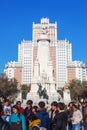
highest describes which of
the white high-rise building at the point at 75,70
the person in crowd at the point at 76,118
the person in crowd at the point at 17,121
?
the white high-rise building at the point at 75,70

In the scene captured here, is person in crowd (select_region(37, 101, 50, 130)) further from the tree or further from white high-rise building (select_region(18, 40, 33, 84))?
white high-rise building (select_region(18, 40, 33, 84))

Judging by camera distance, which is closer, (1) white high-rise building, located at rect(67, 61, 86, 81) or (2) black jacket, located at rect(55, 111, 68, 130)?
(2) black jacket, located at rect(55, 111, 68, 130)

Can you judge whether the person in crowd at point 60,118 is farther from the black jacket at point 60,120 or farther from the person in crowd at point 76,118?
the person in crowd at point 76,118

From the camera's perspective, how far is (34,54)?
533ft

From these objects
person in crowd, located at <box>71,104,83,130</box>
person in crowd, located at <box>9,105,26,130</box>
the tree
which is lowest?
person in crowd, located at <box>9,105,26,130</box>

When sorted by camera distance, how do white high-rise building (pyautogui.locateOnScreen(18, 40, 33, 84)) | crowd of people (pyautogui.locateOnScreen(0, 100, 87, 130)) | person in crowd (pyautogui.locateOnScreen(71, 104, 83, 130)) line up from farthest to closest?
white high-rise building (pyautogui.locateOnScreen(18, 40, 33, 84)) → person in crowd (pyautogui.locateOnScreen(71, 104, 83, 130)) → crowd of people (pyautogui.locateOnScreen(0, 100, 87, 130))

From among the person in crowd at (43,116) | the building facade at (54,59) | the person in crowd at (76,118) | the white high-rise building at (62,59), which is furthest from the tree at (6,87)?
the person in crowd at (43,116)

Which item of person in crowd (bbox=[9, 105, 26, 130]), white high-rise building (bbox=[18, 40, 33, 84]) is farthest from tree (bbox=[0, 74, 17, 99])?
person in crowd (bbox=[9, 105, 26, 130])

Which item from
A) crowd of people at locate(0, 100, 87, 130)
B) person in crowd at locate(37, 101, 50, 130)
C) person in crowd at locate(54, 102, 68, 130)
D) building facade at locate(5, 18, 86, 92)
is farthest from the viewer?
building facade at locate(5, 18, 86, 92)

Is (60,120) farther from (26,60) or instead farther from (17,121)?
(26,60)

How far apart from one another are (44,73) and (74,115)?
70.9m

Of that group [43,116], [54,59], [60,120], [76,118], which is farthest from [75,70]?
[60,120]

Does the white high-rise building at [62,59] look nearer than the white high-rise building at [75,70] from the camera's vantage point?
Yes

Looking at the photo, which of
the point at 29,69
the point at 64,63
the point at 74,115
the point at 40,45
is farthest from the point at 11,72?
the point at 74,115
